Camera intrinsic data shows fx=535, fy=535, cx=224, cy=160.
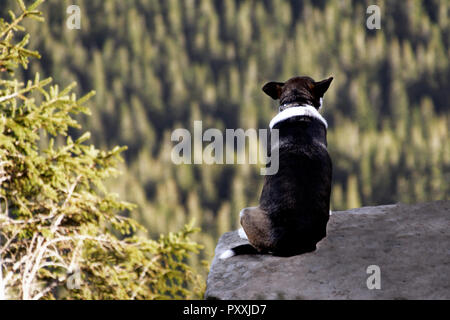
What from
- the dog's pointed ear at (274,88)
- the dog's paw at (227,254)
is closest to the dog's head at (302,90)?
the dog's pointed ear at (274,88)

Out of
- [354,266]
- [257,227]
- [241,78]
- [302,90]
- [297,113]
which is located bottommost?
[354,266]

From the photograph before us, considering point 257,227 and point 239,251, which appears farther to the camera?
point 239,251

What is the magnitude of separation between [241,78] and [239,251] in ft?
74.7

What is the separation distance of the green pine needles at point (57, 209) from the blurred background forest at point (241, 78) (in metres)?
15.9

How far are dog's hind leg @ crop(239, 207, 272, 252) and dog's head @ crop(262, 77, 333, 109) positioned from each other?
1101 mm

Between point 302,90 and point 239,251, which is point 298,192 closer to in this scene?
point 239,251

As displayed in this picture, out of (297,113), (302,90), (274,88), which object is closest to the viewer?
(297,113)

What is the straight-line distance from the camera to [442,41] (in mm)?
28719

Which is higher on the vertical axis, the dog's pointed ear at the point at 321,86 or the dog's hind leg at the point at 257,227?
the dog's pointed ear at the point at 321,86

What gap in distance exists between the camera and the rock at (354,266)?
4098mm

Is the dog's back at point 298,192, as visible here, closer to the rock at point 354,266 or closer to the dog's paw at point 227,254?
the rock at point 354,266

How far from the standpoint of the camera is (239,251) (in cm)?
492

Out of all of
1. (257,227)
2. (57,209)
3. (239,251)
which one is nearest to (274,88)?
(257,227)
